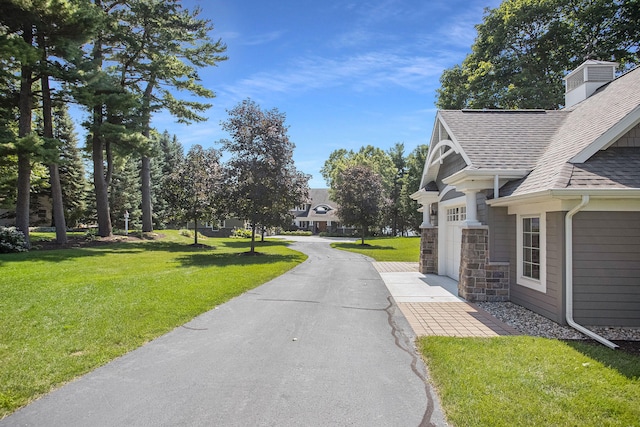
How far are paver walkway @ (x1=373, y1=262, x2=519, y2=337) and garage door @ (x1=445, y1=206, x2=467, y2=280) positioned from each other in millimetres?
392

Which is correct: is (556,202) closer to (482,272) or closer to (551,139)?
(482,272)

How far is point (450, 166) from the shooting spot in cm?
1141

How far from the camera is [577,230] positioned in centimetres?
648

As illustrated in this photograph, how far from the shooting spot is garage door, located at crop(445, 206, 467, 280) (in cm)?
1092

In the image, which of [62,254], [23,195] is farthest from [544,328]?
[23,195]

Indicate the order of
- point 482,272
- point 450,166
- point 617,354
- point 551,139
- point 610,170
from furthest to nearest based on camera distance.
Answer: point 450,166 → point 551,139 → point 482,272 → point 610,170 → point 617,354

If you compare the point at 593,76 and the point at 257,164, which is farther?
the point at 257,164

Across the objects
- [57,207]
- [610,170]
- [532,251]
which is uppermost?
[610,170]

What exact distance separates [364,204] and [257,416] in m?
25.1

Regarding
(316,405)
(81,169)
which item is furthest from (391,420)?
(81,169)

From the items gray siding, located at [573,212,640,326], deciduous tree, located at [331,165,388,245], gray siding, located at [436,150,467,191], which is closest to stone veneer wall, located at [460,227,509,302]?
gray siding, located at [573,212,640,326]

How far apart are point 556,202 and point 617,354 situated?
8.63 ft

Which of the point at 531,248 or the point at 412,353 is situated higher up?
the point at 531,248

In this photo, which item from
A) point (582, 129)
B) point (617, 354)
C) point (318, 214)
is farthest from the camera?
point (318, 214)
